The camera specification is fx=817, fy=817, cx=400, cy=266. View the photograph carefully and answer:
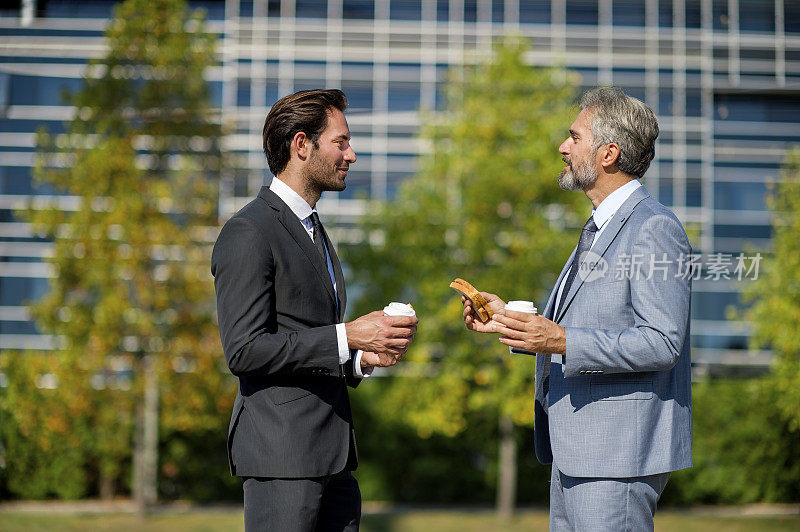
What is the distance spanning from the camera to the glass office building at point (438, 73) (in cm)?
719

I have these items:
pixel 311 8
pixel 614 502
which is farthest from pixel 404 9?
pixel 614 502

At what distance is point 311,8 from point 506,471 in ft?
19.7

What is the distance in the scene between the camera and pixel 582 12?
1141 cm

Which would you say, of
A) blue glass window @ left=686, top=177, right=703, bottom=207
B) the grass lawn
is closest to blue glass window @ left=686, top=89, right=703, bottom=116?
blue glass window @ left=686, top=177, right=703, bottom=207

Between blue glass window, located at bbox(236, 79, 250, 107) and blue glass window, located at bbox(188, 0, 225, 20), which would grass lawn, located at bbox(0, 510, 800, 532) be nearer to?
blue glass window, located at bbox(236, 79, 250, 107)

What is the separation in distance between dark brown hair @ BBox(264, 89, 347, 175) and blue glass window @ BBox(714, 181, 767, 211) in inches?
251

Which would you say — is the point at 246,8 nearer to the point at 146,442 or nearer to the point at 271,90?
the point at 271,90

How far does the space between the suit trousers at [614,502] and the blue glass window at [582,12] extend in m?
9.76

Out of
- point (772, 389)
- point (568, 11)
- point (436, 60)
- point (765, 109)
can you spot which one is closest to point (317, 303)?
point (765, 109)

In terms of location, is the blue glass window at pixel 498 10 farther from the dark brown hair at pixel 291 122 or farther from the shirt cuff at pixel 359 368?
the shirt cuff at pixel 359 368

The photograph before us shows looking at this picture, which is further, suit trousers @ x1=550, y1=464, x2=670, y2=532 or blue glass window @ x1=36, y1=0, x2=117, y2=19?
blue glass window @ x1=36, y1=0, x2=117, y2=19

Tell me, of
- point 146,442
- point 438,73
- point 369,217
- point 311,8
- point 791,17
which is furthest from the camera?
point 438,73

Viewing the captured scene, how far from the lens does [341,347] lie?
227 cm

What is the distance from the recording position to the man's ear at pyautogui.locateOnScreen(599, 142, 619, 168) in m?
2.49
